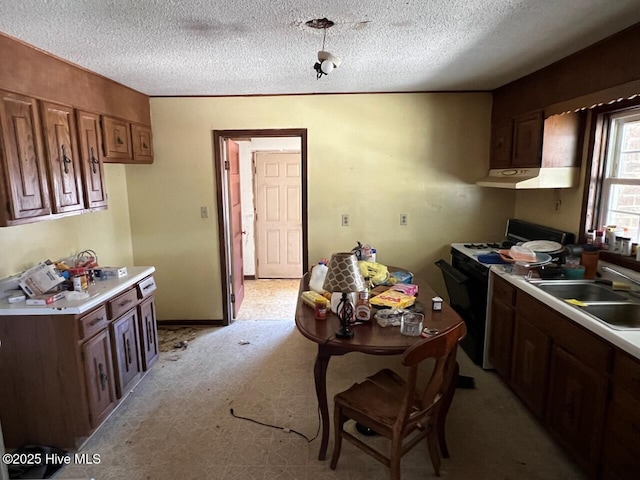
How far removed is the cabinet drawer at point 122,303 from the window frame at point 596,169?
10.4 feet

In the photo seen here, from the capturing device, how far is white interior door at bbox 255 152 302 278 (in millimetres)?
5434

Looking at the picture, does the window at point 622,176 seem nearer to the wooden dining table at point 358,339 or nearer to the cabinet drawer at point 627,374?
the cabinet drawer at point 627,374

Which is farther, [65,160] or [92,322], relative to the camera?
[65,160]

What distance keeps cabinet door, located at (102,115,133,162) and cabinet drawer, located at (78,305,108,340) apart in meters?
1.28

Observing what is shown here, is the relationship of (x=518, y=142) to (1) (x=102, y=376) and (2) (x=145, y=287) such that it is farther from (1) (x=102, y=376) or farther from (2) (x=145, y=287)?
(1) (x=102, y=376)

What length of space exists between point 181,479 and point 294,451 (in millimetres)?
604

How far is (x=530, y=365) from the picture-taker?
2.34 meters

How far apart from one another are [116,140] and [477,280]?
308 centimetres

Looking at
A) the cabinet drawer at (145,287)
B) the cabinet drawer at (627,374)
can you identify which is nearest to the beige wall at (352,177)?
the cabinet drawer at (145,287)

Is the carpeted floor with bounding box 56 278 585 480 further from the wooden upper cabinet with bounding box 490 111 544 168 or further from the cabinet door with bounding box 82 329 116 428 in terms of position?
the wooden upper cabinet with bounding box 490 111 544 168

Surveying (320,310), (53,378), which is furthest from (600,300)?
(53,378)

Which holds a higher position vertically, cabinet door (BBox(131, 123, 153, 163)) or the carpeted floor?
cabinet door (BBox(131, 123, 153, 163))

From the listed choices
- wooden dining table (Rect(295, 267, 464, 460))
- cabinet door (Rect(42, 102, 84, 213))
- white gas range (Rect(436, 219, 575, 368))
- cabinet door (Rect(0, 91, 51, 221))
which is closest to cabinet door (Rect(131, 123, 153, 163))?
cabinet door (Rect(42, 102, 84, 213))

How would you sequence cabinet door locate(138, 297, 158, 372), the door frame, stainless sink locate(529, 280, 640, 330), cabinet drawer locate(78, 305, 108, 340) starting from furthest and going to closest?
the door frame < cabinet door locate(138, 297, 158, 372) < cabinet drawer locate(78, 305, 108, 340) < stainless sink locate(529, 280, 640, 330)
